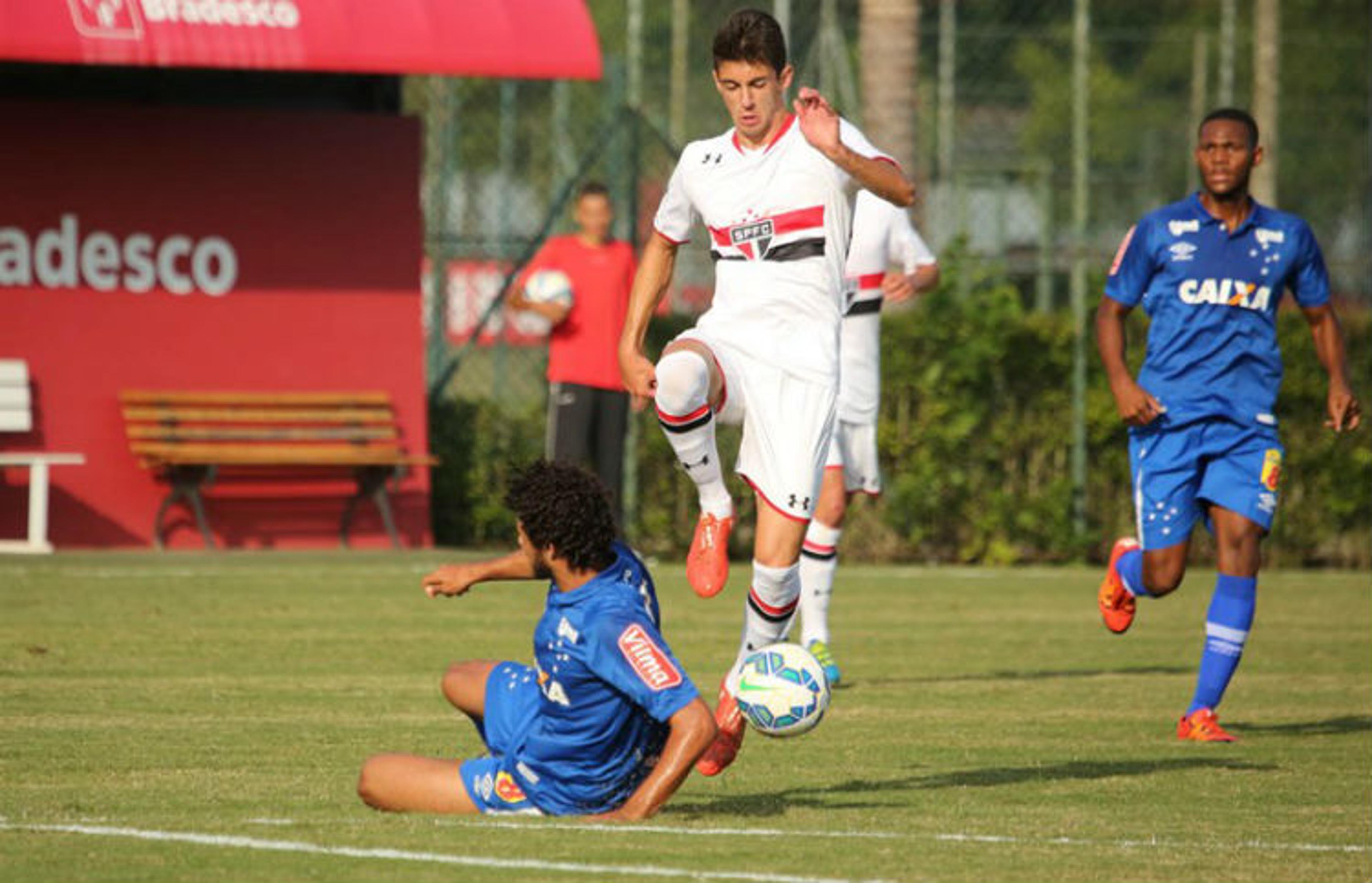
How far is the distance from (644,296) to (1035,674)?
4.30 m

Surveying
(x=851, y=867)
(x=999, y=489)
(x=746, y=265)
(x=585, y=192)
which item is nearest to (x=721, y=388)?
(x=746, y=265)

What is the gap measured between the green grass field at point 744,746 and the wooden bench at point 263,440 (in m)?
1.26

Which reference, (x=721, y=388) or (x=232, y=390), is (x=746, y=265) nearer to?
(x=721, y=388)

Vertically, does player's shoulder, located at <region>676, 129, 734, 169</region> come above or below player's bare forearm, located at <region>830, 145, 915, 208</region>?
above

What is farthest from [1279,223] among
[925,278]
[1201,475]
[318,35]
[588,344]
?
[318,35]

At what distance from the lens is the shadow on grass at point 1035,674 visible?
12102 mm

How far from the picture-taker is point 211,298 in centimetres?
1872

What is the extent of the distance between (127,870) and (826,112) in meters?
3.54

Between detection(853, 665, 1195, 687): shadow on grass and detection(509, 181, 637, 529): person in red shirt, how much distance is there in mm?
5535

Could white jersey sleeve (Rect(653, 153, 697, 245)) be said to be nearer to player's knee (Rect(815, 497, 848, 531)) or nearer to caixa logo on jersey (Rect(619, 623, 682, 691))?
caixa logo on jersey (Rect(619, 623, 682, 691))

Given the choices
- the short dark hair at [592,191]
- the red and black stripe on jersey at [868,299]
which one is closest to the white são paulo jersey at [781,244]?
the red and black stripe on jersey at [868,299]

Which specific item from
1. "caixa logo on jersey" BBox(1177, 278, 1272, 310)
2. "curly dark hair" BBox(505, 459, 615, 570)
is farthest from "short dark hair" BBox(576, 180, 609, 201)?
"curly dark hair" BBox(505, 459, 615, 570)

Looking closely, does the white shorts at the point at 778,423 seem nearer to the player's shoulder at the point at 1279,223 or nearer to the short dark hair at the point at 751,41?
the short dark hair at the point at 751,41

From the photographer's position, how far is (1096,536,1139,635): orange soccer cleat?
10828mm
